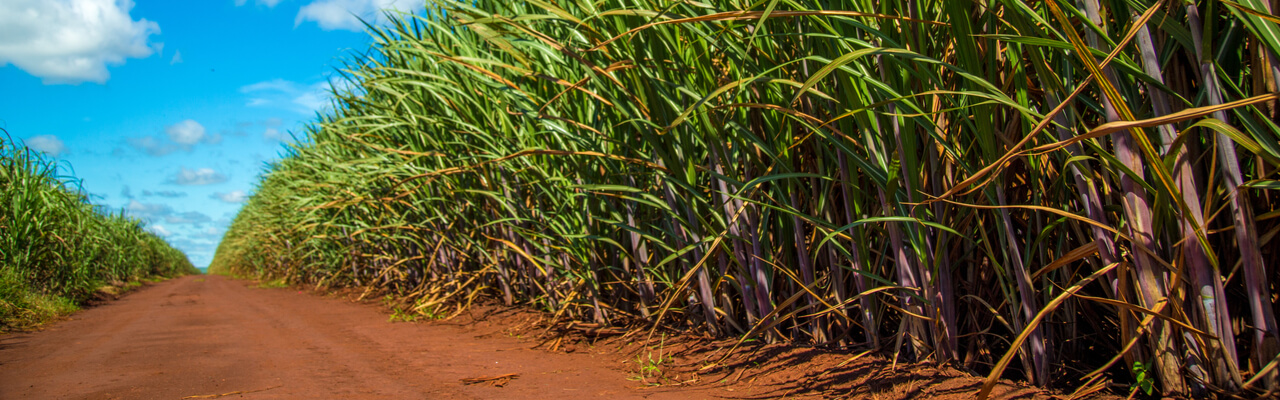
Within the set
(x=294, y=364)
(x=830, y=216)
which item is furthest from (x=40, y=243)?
(x=830, y=216)

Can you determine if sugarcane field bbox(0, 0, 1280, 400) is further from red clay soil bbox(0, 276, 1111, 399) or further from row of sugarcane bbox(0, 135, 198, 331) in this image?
row of sugarcane bbox(0, 135, 198, 331)

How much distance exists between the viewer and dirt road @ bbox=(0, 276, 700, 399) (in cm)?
189

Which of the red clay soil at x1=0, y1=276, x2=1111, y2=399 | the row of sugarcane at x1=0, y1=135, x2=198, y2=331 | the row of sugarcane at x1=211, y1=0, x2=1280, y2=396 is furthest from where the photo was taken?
the row of sugarcane at x1=0, y1=135, x2=198, y2=331

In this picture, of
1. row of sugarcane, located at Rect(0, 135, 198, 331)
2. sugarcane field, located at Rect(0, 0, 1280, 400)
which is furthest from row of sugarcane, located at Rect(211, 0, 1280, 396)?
row of sugarcane, located at Rect(0, 135, 198, 331)

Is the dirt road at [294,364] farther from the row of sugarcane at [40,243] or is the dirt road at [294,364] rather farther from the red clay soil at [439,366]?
the row of sugarcane at [40,243]

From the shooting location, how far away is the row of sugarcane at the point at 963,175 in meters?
0.92

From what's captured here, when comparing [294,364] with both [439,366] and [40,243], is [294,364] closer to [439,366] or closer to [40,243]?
[439,366]

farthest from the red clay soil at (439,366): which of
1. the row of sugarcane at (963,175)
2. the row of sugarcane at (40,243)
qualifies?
the row of sugarcane at (40,243)

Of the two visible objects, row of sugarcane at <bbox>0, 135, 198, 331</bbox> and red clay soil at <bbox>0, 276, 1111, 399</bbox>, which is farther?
row of sugarcane at <bbox>0, 135, 198, 331</bbox>

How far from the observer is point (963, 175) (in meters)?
1.34

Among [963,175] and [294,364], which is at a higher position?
[963,175]

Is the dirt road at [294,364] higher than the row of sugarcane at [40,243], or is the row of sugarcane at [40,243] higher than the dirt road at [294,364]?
the row of sugarcane at [40,243]

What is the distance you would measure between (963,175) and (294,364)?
2.32m

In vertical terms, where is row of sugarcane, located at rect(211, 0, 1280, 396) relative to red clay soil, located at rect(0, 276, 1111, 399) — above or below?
above
